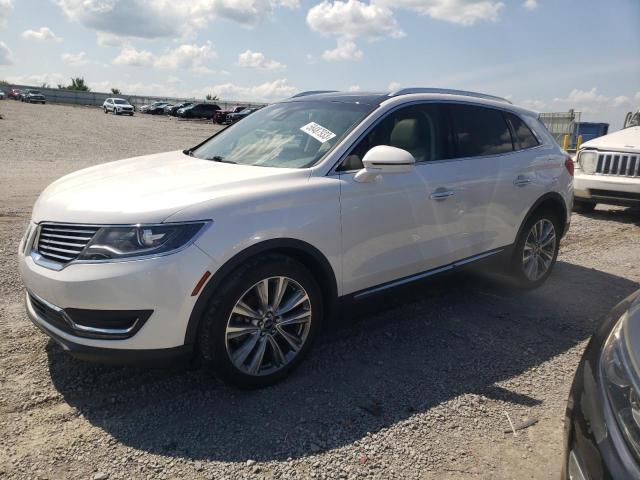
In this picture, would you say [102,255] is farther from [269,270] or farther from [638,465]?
[638,465]

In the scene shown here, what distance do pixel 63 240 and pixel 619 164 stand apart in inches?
324

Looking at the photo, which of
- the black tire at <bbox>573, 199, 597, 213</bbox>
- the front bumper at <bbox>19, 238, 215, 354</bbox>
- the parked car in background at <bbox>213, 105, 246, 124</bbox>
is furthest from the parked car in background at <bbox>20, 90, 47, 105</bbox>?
the front bumper at <bbox>19, 238, 215, 354</bbox>

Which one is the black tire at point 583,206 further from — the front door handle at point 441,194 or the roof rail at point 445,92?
the front door handle at point 441,194

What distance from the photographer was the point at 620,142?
842 cm

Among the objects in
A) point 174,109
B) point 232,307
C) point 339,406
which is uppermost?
point 174,109

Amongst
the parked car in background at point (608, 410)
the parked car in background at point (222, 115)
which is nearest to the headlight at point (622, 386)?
the parked car in background at point (608, 410)

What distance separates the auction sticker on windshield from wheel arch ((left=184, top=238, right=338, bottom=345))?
0.86m

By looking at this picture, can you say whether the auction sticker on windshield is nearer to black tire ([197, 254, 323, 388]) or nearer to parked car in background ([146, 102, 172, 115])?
black tire ([197, 254, 323, 388])

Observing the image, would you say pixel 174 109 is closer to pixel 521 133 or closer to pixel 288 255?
pixel 521 133

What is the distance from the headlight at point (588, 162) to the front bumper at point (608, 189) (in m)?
0.09

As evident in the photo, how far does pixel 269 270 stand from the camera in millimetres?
3014

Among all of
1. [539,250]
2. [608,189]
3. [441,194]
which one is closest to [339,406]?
[441,194]

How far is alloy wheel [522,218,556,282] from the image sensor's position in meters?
5.02

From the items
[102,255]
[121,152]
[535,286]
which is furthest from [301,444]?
[121,152]
